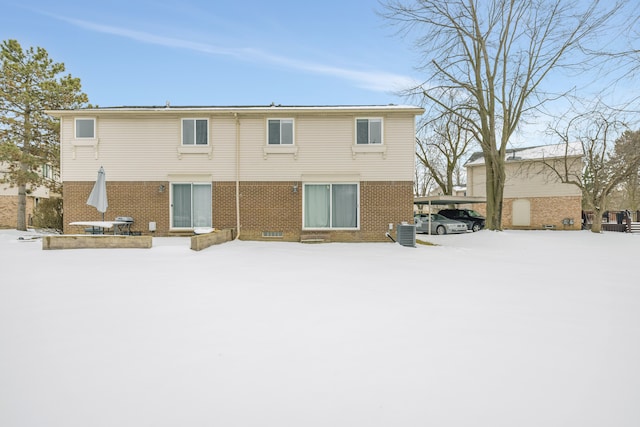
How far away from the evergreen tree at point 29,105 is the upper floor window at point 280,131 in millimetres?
14417

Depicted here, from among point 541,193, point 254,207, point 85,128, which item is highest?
point 85,128

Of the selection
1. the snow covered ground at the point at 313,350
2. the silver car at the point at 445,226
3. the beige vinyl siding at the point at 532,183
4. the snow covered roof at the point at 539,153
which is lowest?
the snow covered ground at the point at 313,350

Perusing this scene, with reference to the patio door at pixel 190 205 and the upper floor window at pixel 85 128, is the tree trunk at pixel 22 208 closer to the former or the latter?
the upper floor window at pixel 85 128

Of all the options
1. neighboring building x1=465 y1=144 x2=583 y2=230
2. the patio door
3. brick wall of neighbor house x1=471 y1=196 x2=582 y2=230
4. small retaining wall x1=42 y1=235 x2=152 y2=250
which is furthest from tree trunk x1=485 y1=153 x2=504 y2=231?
small retaining wall x1=42 y1=235 x2=152 y2=250

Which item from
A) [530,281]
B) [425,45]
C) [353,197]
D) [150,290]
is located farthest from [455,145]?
[150,290]

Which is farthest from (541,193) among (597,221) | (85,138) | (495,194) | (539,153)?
(85,138)

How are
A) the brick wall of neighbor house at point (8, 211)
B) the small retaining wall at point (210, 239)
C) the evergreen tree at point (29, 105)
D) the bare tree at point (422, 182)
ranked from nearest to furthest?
the small retaining wall at point (210, 239) → the evergreen tree at point (29, 105) → the brick wall of neighbor house at point (8, 211) → the bare tree at point (422, 182)

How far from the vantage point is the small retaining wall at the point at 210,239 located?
10.0m

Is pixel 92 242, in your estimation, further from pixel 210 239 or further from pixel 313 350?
pixel 313 350

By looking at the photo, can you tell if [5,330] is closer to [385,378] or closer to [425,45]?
[385,378]

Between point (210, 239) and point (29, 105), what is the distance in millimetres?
17223

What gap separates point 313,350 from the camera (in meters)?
3.39

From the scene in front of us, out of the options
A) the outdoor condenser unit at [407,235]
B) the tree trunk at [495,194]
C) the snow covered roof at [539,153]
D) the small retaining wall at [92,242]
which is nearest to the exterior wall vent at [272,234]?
the small retaining wall at [92,242]

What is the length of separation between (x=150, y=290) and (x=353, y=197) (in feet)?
30.2
